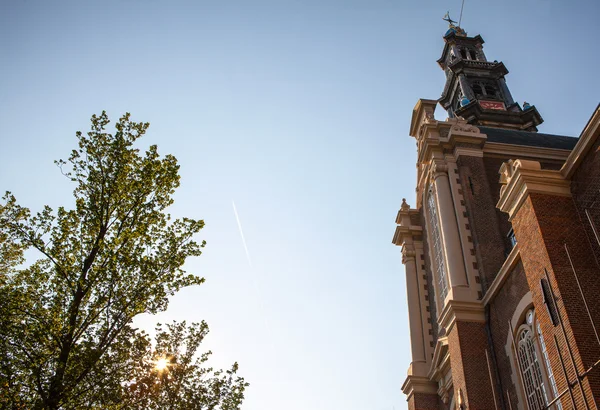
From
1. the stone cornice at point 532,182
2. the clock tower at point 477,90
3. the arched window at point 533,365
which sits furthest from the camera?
the clock tower at point 477,90

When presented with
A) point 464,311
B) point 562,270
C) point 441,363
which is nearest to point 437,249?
point 441,363

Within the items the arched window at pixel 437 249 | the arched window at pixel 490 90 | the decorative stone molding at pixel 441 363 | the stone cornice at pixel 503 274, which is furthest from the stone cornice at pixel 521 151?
the arched window at pixel 490 90

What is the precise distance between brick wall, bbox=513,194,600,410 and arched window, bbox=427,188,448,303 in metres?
7.00

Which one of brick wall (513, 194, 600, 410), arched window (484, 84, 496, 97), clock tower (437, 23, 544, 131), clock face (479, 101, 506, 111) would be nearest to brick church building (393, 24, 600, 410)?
brick wall (513, 194, 600, 410)

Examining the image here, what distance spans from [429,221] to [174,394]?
43.6 feet

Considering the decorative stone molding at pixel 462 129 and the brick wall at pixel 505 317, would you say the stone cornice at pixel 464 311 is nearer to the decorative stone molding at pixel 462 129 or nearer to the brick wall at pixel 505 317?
the brick wall at pixel 505 317

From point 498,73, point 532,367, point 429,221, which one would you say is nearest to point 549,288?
point 532,367

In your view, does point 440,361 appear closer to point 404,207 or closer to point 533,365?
point 533,365

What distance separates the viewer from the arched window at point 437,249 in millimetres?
21281

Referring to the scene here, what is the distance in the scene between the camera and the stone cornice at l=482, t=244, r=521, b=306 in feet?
51.6

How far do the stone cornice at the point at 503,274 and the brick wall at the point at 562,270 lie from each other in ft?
5.19

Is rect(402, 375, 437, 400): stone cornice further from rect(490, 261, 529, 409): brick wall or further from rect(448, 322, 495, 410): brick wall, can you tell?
rect(490, 261, 529, 409): brick wall

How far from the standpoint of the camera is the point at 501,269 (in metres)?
16.7

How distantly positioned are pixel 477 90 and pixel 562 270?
33.5 m
